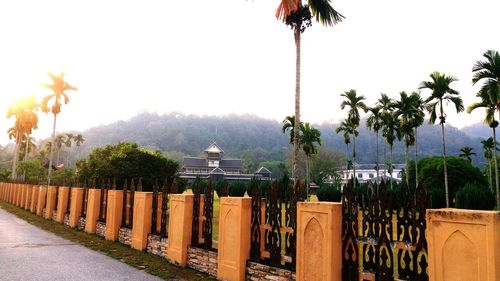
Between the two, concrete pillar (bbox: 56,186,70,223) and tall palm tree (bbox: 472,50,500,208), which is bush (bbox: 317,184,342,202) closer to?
tall palm tree (bbox: 472,50,500,208)

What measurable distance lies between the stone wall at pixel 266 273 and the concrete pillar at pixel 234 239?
0.15 meters

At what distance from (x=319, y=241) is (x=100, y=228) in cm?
1124

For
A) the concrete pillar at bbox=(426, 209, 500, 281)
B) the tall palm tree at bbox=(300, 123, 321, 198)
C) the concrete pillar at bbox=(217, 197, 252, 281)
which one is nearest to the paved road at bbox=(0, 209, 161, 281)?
the concrete pillar at bbox=(217, 197, 252, 281)

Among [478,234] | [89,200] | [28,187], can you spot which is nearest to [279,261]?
[478,234]

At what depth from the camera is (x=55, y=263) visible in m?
9.06

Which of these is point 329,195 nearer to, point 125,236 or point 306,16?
point 306,16

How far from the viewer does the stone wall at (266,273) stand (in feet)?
21.3

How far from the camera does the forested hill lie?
521 feet

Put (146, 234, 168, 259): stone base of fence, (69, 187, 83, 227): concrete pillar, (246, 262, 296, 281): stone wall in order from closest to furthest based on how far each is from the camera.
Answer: (246, 262, 296, 281): stone wall
(146, 234, 168, 259): stone base of fence
(69, 187, 83, 227): concrete pillar

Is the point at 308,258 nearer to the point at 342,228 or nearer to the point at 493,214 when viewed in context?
the point at 342,228

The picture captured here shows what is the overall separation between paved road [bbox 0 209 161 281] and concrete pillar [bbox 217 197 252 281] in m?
1.58

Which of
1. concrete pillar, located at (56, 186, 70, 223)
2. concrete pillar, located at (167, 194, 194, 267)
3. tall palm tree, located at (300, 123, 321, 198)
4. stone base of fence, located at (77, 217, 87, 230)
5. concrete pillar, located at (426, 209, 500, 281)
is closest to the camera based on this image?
concrete pillar, located at (426, 209, 500, 281)

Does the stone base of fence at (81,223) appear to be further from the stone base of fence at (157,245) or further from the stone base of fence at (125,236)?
the stone base of fence at (157,245)

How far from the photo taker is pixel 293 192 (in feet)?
22.5
